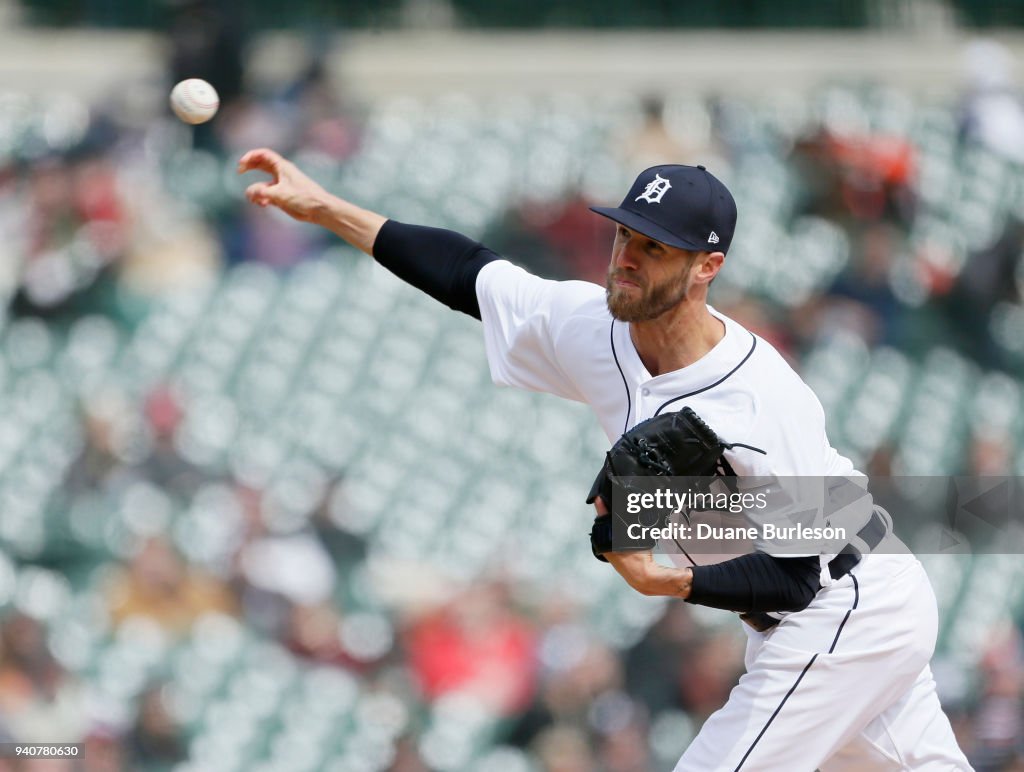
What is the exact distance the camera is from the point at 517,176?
8422 millimetres

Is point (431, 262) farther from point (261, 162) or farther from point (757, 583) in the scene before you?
point (757, 583)

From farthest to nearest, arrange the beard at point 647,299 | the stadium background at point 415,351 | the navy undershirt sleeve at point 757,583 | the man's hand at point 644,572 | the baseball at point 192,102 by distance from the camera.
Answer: the stadium background at point 415,351 → the baseball at point 192,102 → the beard at point 647,299 → the navy undershirt sleeve at point 757,583 → the man's hand at point 644,572

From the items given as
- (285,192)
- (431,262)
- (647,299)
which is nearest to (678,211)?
(647,299)

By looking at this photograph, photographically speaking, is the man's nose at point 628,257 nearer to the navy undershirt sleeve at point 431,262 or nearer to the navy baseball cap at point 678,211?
the navy baseball cap at point 678,211

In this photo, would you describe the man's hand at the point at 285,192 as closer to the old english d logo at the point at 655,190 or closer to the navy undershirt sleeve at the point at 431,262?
the navy undershirt sleeve at the point at 431,262

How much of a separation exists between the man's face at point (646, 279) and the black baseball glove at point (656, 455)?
25 cm

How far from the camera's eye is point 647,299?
3.28 meters

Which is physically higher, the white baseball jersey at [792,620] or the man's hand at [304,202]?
the man's hand at [304,202]

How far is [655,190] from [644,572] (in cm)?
85

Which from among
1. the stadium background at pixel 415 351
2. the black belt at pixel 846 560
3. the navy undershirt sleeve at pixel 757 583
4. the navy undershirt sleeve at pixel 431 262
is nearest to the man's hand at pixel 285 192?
the navy undershirt sleeve at pixel 431 262

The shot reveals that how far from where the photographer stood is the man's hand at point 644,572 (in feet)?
10.0

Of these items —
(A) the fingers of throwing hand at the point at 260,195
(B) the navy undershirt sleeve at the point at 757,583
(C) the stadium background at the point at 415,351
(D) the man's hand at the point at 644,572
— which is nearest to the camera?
(D) the man's hand at the point at 644,572

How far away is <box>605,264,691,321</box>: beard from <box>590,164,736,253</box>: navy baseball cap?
0.30 ft

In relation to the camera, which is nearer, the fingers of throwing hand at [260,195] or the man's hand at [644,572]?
the man's hand at [644,572]
